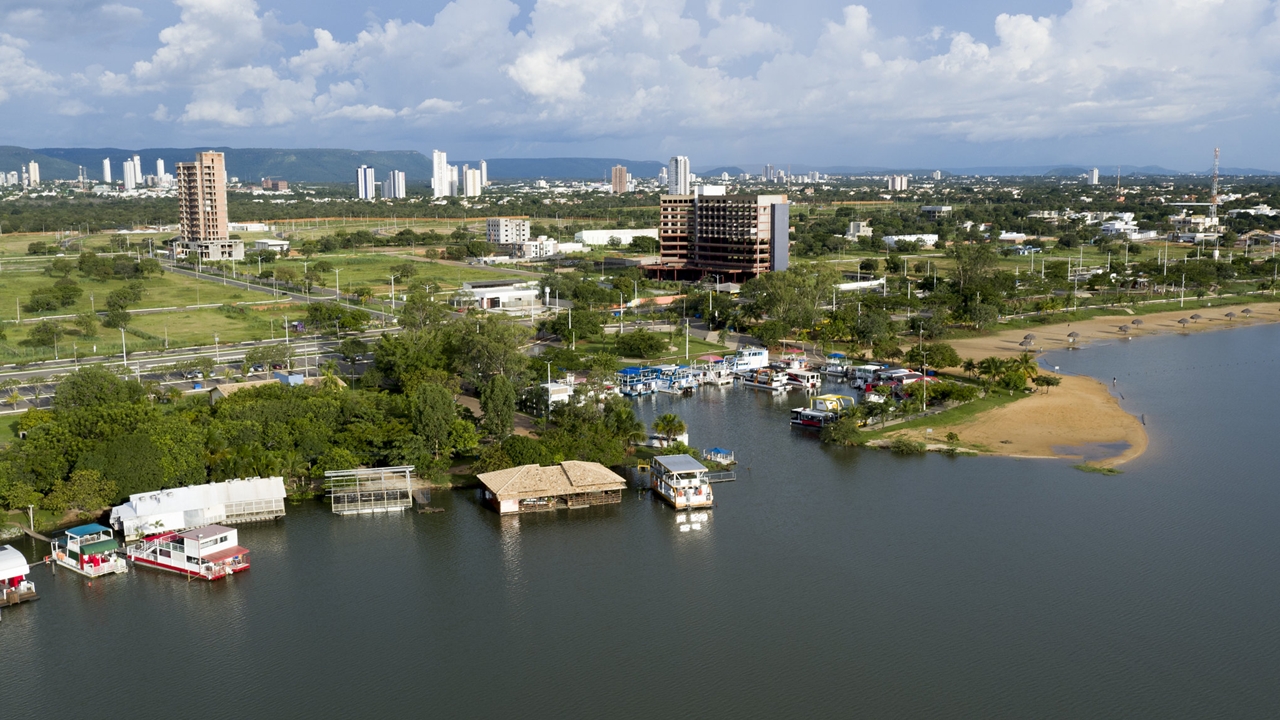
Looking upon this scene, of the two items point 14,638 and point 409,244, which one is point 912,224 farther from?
point 14,638

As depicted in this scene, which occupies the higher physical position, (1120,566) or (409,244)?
(409,244)

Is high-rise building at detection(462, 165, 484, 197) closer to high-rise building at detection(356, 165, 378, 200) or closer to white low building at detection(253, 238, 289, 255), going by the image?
high-rise building at detection(356, 165, 378, 200)

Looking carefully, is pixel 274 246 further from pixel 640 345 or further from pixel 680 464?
pixel 680 464

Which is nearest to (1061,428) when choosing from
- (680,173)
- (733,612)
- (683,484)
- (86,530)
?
(683,484)

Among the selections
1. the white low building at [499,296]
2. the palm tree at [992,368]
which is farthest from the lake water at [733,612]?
the white low building at [499,296]

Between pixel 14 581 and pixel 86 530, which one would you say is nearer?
pixel 14 581

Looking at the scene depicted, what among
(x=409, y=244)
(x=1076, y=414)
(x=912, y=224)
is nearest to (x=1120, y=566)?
(x=1076, y=414)

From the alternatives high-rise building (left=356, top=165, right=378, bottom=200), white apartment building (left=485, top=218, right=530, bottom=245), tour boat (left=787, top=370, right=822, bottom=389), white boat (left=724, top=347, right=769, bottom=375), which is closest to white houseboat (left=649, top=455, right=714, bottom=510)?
tour boat (left=787, top=370, right=822, bottom=389)
